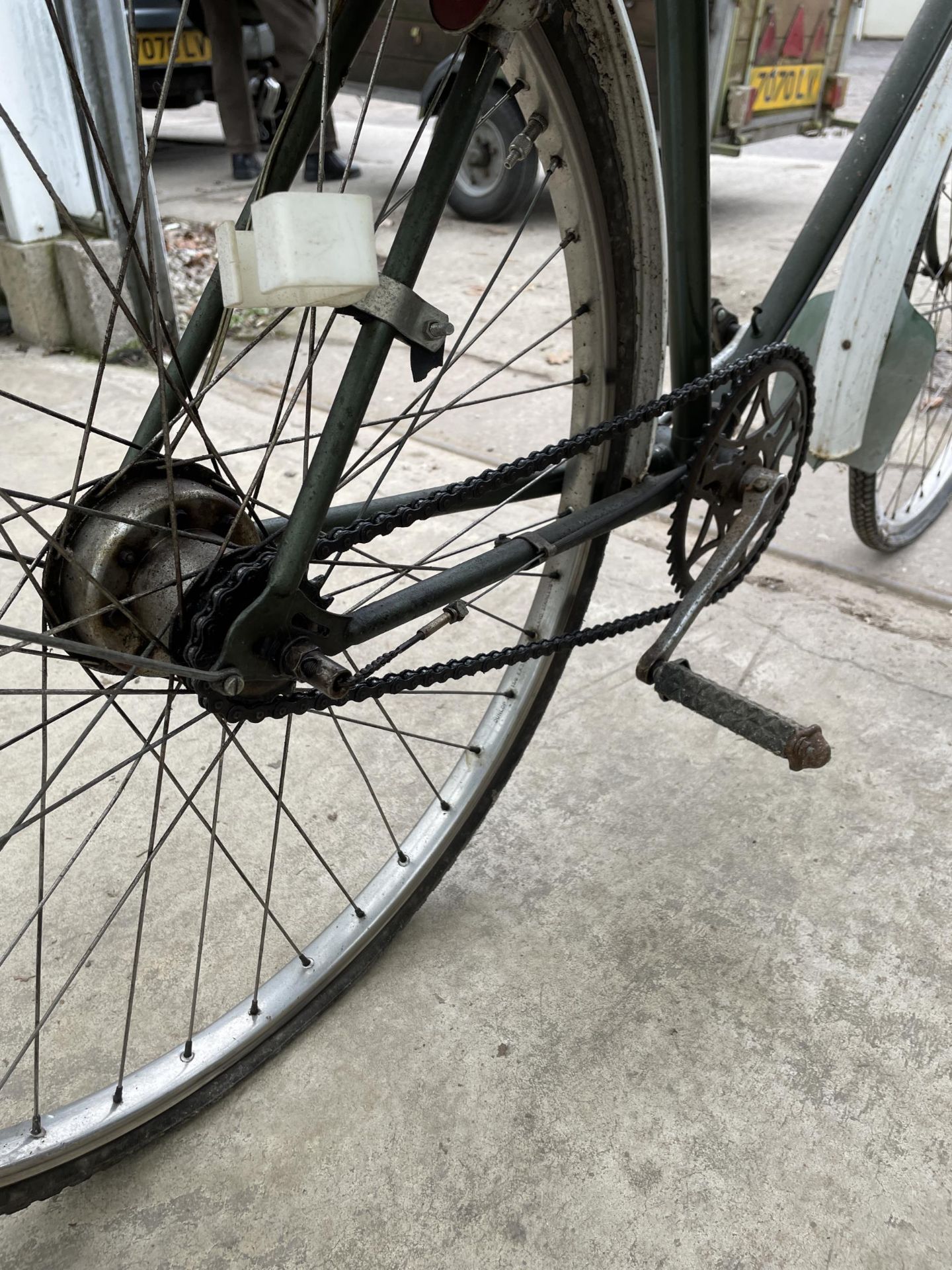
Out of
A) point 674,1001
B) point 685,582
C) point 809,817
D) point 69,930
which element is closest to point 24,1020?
point 69,930

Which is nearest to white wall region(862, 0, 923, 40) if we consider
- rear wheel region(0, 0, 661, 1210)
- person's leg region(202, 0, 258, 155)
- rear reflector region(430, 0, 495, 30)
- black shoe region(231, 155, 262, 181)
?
black shoe region(231, 155, 262, 181)

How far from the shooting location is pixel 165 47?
564cm

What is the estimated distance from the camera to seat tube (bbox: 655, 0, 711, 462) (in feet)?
4.01

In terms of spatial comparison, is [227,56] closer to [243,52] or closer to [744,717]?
[243,52]

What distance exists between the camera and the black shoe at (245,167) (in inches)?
231

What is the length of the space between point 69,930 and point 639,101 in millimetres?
1271

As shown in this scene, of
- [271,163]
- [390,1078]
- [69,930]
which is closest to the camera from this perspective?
[271,163]

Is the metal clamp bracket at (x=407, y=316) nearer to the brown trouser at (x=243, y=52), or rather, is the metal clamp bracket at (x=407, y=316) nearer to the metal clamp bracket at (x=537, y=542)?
the metal clamp bracket at (x=537, y=542)

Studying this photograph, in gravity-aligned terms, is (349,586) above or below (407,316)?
below

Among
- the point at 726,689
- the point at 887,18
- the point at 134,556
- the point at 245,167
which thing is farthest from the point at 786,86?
the point at 887,18

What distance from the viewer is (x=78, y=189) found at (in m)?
3.37

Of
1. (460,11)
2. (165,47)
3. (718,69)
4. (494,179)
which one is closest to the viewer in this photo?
(460,11)

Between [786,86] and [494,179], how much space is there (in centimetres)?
142

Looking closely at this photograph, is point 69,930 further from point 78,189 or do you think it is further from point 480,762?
point 78,189
